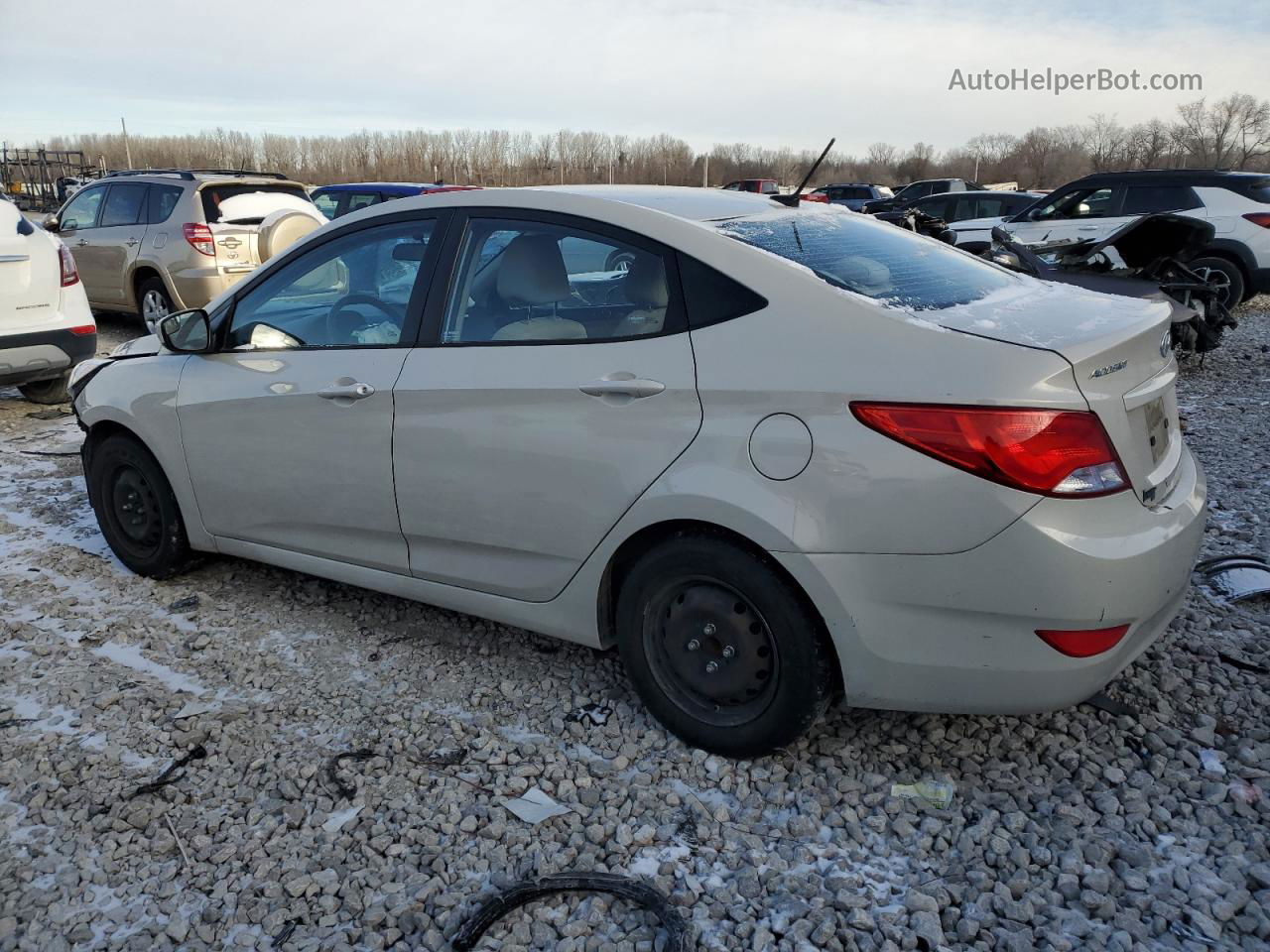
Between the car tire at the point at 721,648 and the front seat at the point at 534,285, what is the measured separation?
31.1 inches

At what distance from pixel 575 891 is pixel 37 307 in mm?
6572

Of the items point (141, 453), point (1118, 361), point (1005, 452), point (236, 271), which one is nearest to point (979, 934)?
point (1005, 452)

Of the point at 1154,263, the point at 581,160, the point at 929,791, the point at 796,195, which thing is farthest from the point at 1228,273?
the point at 581,160

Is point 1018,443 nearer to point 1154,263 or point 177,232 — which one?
point 1154,263

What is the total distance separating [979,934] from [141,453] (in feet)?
12.3

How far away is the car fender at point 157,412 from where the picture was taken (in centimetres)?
401

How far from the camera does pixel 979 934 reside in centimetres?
221

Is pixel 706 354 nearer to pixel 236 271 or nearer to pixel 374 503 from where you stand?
pixel 374 503

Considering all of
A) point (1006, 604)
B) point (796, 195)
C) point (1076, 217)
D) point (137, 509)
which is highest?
point (796, 195)

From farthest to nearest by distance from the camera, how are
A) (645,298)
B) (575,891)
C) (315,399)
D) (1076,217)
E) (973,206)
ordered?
(973,206) → (1076,217) → (315,399) → (645,298) → (575,891)

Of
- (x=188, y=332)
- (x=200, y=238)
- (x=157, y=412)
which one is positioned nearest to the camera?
(x=188, y=332)

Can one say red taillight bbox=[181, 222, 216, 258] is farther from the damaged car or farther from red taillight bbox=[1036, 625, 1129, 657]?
red taillight bbox=[1036, 625, 1129, 657]

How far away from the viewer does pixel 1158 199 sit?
1182cm

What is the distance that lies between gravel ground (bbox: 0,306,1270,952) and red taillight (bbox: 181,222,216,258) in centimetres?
686
